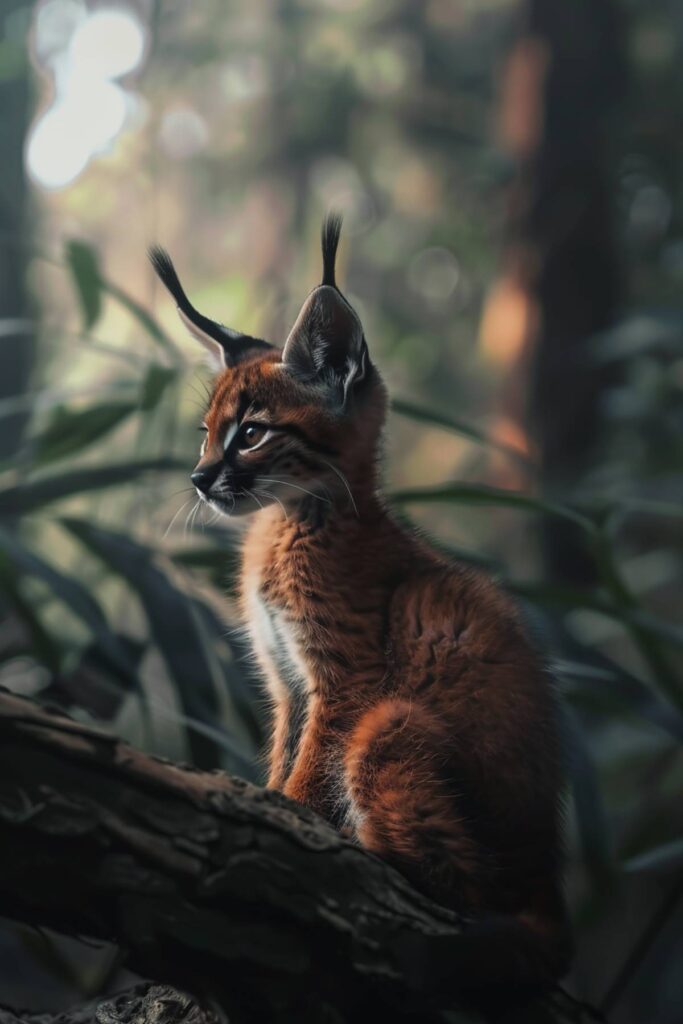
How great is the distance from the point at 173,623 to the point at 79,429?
1.62 feet

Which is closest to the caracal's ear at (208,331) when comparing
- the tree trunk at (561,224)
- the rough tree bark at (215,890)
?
the rough tree bark at (215,890)

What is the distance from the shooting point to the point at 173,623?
1.93m

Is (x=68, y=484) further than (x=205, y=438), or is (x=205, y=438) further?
(x=68, y=484)

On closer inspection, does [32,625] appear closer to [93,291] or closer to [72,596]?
[72,596]

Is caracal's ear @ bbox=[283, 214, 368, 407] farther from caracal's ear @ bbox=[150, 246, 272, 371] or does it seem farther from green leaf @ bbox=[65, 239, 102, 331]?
green leaf @ bbox=[65, 239, 102, 331]

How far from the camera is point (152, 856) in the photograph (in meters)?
0.91

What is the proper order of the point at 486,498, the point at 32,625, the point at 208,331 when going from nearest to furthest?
the point at 208,331 < the point at 486,498 < the point at 32,625

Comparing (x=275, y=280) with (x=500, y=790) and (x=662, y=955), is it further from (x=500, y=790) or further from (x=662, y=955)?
(x=500, y=790)

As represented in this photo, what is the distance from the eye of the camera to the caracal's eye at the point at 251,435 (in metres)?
1.17

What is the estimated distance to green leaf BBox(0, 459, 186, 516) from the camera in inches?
81.4

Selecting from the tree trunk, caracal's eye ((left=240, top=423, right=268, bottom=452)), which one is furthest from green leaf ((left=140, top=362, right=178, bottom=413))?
the tree trunk

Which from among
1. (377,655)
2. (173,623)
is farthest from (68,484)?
(377,655)

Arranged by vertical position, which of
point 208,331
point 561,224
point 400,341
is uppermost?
point 561,224

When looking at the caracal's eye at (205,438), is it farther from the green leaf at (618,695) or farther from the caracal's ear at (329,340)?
the green leaf at (618,695)
